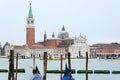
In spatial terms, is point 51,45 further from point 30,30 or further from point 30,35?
point 30,35

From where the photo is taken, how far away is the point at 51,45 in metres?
116

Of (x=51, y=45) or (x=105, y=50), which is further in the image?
(x=51, y=45)

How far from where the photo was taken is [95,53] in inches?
4596

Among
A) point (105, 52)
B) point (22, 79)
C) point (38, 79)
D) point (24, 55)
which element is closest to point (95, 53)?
point (105, 52)

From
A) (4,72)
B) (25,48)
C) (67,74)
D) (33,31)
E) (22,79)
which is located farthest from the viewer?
(25,48)

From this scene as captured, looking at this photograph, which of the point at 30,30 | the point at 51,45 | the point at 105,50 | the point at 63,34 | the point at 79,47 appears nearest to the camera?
the point at 30,30

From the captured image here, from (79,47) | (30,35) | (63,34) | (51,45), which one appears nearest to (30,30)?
(30,35)

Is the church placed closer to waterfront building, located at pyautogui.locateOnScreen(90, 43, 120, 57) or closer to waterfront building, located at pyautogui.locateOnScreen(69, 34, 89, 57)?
waterfront building, located at pyautogui.locateOnScreen(69, 34, 89, 57)

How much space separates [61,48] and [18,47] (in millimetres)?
10513

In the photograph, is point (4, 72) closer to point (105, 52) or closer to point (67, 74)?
point (67, 74)

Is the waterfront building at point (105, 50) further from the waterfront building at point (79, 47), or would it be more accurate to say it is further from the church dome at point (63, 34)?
the church dome at point (63, 34)

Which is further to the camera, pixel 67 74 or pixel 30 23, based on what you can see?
pixel 30 23

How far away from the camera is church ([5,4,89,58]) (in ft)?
346

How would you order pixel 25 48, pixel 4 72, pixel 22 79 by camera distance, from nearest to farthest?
pixel 22 79
pixel 4 72
pixel 25 48
